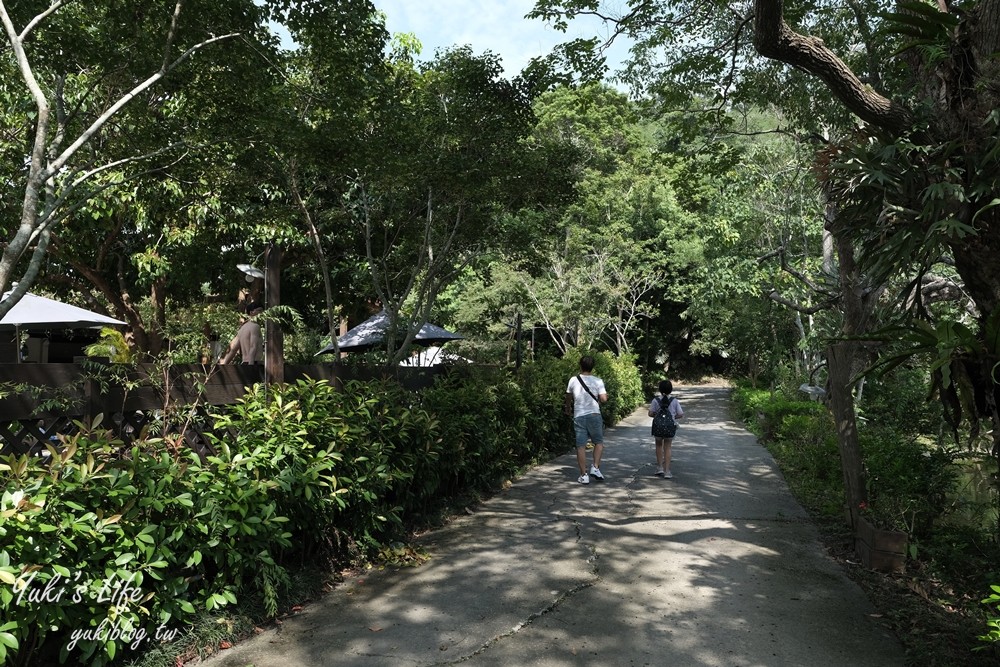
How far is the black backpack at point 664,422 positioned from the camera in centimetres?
992

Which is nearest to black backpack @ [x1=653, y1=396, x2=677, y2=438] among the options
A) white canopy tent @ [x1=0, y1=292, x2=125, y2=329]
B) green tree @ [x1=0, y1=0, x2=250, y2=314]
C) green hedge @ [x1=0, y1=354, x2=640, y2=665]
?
green hedge @ [x1=0, y1=354, x2=640, y2=665]

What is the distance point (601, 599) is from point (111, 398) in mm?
3510

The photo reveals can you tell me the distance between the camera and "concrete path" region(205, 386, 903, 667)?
409cm

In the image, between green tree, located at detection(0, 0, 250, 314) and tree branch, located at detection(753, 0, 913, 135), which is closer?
tree branch, located at detection(753, 0, 913, 135)

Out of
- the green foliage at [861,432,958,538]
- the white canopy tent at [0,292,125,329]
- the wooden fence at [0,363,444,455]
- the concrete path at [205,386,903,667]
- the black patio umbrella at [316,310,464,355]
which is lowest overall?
the concrete path at [205,386,903,667]

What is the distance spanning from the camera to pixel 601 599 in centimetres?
499

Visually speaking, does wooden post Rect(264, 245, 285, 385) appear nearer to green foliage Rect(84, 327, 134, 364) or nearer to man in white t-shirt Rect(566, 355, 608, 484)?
green foliage Rect(84, 327, 134, 364)

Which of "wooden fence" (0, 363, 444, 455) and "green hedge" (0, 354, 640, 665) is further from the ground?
"wooden fence" (0, 363, 444, 455)

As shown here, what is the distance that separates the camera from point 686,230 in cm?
2970

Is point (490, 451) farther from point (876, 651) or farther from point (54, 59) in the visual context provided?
point (54, 59)

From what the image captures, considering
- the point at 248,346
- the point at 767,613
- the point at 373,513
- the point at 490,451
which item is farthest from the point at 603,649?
the point at 248,346

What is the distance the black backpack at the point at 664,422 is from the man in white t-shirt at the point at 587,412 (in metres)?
0.92

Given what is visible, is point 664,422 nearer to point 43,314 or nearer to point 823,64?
point 823,64

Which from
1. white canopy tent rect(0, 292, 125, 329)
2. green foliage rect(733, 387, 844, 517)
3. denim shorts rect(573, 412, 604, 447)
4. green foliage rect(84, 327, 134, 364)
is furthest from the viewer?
white canopy tent rect(0, 292, 125, 329)
